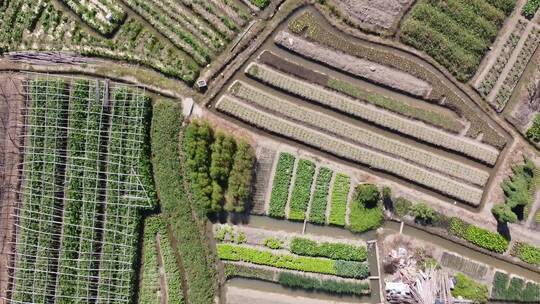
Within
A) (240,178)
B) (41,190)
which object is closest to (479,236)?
(240,178)

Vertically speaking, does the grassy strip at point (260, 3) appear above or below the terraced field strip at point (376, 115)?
above

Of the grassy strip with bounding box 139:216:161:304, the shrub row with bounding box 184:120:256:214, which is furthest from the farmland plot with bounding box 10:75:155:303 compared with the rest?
the shrub row with bounding box 184:120:256:214

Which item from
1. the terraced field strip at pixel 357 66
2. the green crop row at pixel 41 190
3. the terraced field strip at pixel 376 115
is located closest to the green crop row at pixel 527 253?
the terraced field strip at pixel 376 115

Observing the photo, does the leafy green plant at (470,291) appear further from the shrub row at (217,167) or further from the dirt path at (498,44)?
the shrub row at (217,167)

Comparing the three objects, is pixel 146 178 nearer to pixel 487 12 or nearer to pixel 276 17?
pixel 276 17

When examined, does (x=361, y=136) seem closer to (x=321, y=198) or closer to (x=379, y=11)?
(x=321, y=198)

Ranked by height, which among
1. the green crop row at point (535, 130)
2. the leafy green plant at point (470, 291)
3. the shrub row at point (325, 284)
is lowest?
the shrub row at point (325, 284)

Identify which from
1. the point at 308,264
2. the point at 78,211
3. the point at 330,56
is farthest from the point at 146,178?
the point at 330,56
